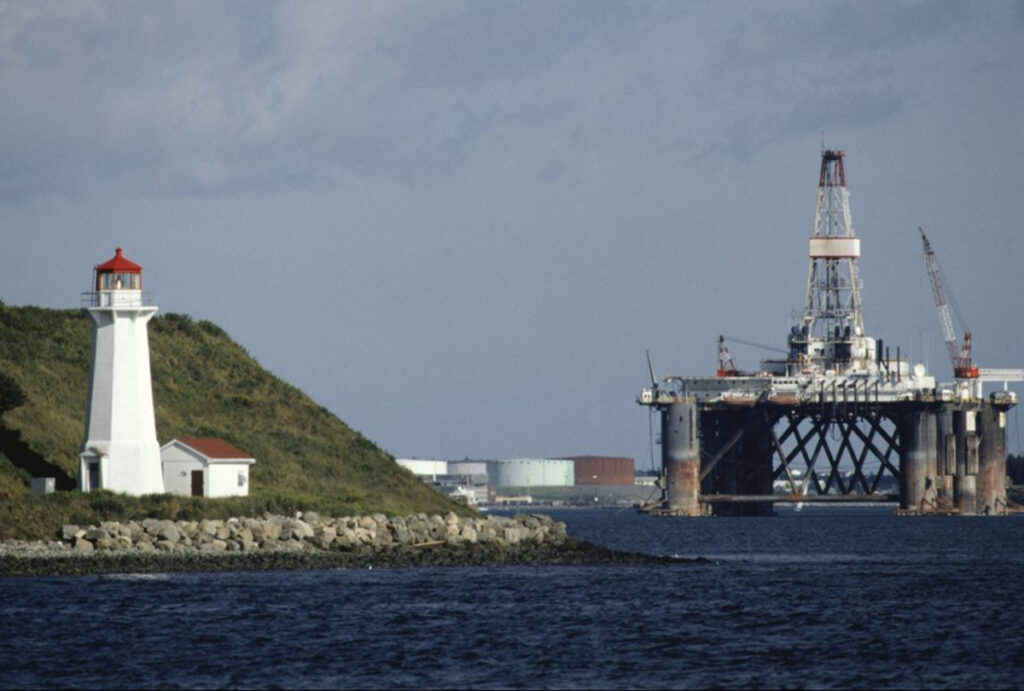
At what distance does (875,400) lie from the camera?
136m

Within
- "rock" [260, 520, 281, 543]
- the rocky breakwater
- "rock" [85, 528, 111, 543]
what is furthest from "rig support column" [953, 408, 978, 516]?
"rock" [85, 528, 111, 543]

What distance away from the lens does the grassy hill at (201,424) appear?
2778 inches

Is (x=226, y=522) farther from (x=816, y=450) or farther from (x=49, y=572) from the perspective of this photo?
(x=816, y=450)

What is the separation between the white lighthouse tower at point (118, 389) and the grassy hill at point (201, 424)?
107cm

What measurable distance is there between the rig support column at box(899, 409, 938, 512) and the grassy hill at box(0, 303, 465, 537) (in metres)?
57.3

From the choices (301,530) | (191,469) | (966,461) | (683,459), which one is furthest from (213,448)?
(966,461)

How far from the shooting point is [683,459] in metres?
138

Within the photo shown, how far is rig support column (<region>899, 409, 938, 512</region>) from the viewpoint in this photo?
13538 cm

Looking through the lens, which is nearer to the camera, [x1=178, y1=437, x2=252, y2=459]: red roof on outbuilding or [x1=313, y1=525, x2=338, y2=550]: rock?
[x1=313, y1=525, x2=338, y2=550]: rock

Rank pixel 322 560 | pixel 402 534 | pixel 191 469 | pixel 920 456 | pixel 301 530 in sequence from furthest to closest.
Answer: pixel 920 456 → pixel 402 534 → pixel 191 469 → pixel 301 530 → pixel 322 560

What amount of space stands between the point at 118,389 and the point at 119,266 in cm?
428

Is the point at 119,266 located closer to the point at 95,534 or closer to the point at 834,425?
the point at 95,534

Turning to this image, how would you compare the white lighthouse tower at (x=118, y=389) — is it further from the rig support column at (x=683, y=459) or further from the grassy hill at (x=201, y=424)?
the rig support column at (x=683, y=459)

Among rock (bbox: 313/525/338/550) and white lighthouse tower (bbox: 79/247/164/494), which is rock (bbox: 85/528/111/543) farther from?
rock (bbox: 313/525/338/550)
